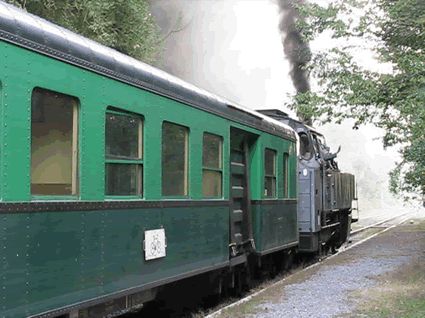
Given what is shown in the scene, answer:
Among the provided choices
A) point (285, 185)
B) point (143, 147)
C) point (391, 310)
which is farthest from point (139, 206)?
point (285, 185)

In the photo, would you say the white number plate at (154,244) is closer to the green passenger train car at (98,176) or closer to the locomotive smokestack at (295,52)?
the green passenger train car at (98,176)

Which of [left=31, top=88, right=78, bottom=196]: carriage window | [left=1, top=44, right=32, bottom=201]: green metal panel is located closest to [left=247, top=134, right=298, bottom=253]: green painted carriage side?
[left=31, top=88, right=78, bottom=196]: carriage window

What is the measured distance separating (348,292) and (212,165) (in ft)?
10.4

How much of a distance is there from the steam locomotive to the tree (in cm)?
394

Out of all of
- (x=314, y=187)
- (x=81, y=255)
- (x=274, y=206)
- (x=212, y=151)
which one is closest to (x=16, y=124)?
(x=81, y=255)

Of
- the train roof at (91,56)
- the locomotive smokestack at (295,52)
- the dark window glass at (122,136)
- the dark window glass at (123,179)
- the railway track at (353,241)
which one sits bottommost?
the railway track at (353,241)

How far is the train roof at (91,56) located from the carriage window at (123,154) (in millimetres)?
386

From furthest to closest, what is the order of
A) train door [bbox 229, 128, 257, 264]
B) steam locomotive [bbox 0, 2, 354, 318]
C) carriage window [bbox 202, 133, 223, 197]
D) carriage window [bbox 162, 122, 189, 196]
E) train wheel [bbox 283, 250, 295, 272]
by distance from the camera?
1. train wheel [bbox 283, 250, 295, 272]
2. train door [bbox 229, 128, 257, 264]
3. carriage window [bbox 202, 133, 223, 197]
4. carriage window [bbox 162, 122, 189, 196]
5. steam locomotive [bbox 0, 2, 354, 318]

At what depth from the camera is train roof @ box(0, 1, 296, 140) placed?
178 inches

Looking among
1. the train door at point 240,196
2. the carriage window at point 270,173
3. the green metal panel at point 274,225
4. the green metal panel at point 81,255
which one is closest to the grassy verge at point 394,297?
the green metal panel at point 274,225

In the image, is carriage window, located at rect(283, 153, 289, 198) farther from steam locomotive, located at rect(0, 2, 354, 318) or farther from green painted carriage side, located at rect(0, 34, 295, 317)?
green painted carriage side, located at rect(0, 34, 295, 317)

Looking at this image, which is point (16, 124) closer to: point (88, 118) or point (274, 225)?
point (88, 118)

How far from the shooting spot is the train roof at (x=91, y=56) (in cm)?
451

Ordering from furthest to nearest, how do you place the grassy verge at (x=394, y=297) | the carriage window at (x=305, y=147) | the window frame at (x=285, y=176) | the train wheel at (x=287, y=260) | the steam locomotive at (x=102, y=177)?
the carriage window at (x=305, y=147) → the train wheel at (x=287, y=260) → the window frame at (x=285, y=176) → the grassy verge at (x=394, y=297) → the steam locomotive at (x=102, y=177)
